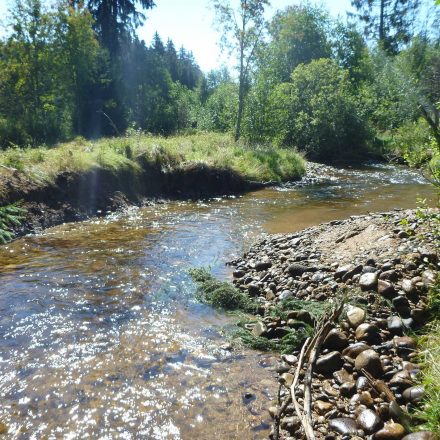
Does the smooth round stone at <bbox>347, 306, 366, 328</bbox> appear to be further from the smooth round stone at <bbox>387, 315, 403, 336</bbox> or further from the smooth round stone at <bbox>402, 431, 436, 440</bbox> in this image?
the smooth round stone at <bbox>402, 431, 436, 440</bbox>

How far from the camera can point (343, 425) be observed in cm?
330

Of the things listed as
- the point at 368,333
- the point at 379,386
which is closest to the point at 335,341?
the point at 368,333

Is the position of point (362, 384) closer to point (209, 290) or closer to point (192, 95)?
point (209, 290)

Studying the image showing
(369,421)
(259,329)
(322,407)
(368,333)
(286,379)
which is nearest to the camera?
(369,421)

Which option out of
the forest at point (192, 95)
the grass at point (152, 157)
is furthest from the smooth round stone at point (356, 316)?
the forest at point (192, 95)

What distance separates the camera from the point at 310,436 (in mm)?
2912

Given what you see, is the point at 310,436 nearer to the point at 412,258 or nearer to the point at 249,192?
the point at 412,258

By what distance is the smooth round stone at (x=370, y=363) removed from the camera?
3.88 meters

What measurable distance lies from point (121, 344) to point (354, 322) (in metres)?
2.83

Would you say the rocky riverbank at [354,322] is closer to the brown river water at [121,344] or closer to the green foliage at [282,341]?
the green foliage at [282,341]

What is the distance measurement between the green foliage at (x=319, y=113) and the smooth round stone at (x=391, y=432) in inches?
969

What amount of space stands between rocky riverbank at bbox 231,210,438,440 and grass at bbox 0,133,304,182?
7.11m

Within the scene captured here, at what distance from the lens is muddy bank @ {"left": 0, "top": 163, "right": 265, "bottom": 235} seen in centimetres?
1052

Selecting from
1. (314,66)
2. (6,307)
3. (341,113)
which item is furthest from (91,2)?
(6,307)
